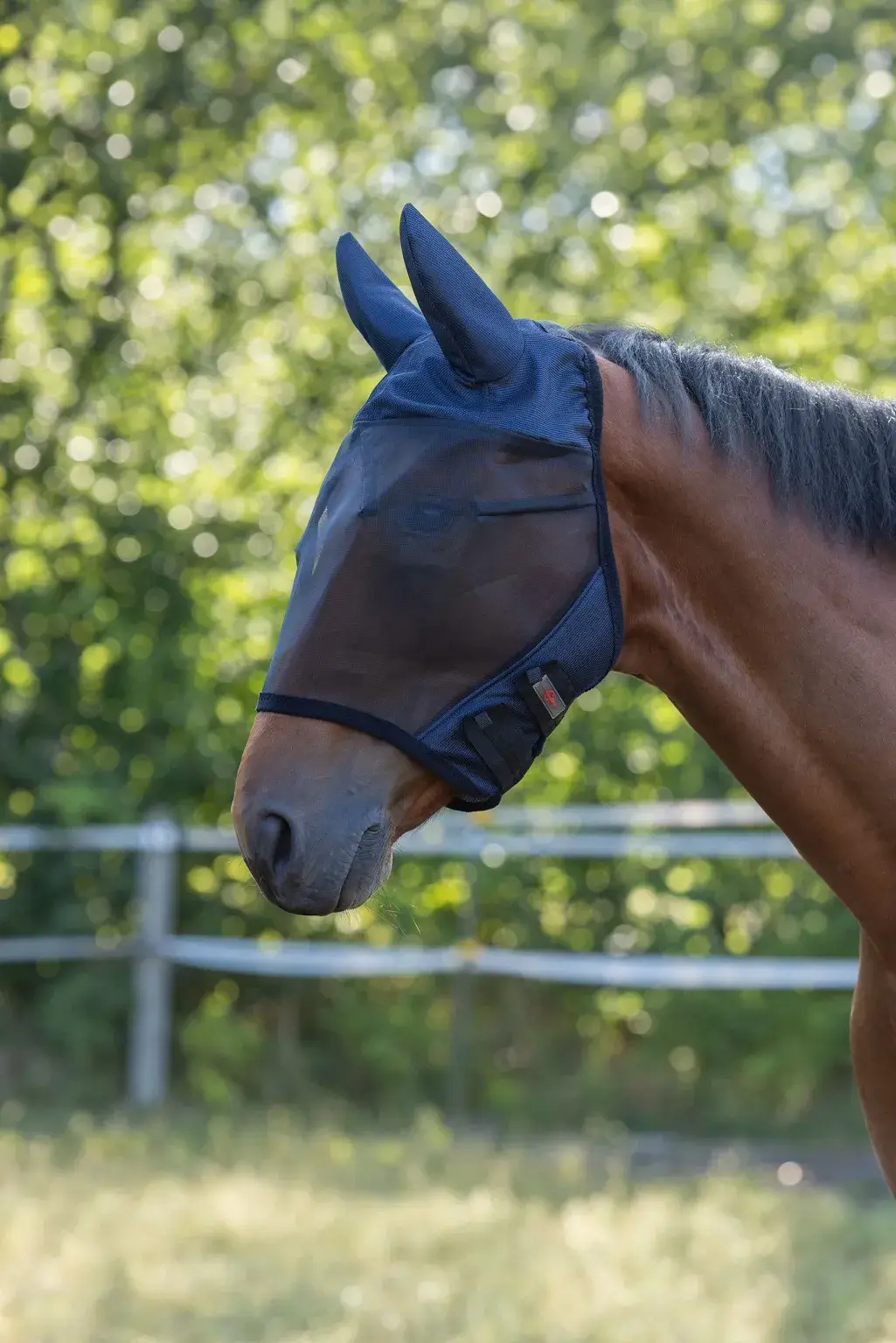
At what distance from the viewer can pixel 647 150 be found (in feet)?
23.2

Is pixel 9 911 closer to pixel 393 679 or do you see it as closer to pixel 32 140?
pixel 32 140

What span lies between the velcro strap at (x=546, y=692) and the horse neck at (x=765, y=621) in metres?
0.15

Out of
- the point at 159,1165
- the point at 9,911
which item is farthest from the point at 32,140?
the point at 159,1165

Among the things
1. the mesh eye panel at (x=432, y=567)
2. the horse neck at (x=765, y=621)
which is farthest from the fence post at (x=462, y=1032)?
the mesh eye panel at (x=432, y=567)

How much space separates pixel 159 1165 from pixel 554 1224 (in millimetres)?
1540

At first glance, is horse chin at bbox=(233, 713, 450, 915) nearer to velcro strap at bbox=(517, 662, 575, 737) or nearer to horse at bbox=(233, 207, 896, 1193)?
horse at bbox=(233, 207, 896, 1193)

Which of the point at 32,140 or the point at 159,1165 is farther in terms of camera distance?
the point at 32,140

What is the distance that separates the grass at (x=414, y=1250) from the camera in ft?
10.9

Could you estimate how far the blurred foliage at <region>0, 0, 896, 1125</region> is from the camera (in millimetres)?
6355

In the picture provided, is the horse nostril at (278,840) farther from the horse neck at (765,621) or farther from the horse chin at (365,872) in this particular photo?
the horse neck at (765,621)

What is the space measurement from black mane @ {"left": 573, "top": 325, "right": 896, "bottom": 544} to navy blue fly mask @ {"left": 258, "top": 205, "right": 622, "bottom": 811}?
4.9 inches

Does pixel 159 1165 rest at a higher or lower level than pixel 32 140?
lower

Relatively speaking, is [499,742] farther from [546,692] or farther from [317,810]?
[317,810]

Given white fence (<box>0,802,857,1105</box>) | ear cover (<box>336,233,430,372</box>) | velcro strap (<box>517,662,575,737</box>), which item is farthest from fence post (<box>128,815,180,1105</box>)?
velcro strap (<box>517,662,575,737</box>)
